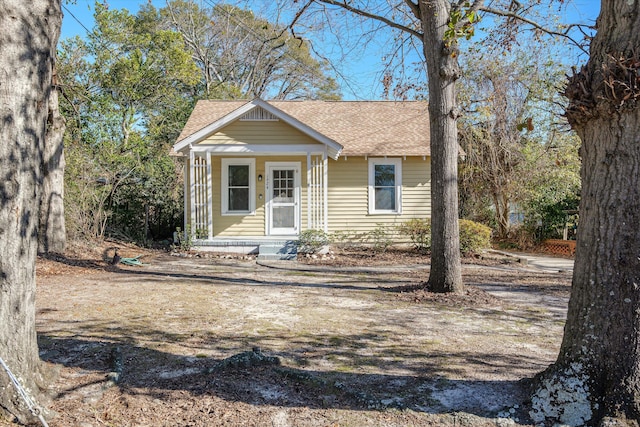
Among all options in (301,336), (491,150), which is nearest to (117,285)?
(301,336)

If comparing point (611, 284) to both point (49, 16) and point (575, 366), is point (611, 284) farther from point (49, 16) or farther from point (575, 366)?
point (49, 16)

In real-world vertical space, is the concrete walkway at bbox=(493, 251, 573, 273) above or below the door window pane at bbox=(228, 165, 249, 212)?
below

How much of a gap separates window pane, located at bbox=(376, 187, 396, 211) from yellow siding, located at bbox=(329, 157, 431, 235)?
0.29m

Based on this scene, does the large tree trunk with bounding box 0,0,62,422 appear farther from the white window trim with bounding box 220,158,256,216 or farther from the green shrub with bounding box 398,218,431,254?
the green shrub with bounding box 398,218,431,254

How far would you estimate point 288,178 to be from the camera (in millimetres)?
14320

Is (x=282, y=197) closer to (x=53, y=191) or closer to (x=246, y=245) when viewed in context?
(x=246, y=245)

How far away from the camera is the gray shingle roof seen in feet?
48.2

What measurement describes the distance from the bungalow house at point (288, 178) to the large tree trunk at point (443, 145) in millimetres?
5992

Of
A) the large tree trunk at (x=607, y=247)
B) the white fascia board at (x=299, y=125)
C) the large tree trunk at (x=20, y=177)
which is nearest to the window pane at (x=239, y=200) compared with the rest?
the white fascia board at (x=299, y=125)

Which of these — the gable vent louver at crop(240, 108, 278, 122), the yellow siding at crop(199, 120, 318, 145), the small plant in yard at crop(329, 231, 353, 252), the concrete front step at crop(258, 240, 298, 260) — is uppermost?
the gable vent louver at crop(240, 108, 278, 122)

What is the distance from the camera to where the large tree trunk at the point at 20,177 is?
116 inches

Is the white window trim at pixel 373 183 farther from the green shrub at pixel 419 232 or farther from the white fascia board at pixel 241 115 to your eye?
the white fascia board at pixel 241 115

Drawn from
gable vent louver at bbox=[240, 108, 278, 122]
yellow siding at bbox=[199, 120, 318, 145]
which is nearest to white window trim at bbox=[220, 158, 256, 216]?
yellow siding at bbox=[199, 120, 318, 145]

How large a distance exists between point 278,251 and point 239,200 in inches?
87.4
